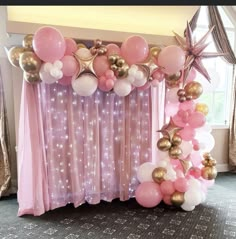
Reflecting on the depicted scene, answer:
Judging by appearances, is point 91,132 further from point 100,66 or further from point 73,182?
point 100,66

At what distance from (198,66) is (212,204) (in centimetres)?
177

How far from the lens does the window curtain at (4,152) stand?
3.55 meters

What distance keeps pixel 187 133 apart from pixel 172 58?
35.7 inches

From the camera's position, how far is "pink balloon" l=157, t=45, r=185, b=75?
Result: 9.25 feet

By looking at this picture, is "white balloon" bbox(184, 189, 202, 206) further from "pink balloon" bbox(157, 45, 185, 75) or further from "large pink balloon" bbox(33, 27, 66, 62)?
"large pink balloon" bbox(33, 27, 66, 62)

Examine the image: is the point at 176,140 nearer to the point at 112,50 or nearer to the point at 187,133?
the point at 187,133

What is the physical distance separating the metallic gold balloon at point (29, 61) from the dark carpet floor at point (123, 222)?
164 centimetres

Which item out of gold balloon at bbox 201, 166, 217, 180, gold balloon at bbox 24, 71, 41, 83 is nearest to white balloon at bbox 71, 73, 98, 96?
gold balloon at bbox 24, 71, 41, 83

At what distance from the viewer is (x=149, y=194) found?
302 cm

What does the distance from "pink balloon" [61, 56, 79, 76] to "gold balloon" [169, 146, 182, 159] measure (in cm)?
142

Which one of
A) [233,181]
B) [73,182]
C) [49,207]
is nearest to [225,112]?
[233,181]

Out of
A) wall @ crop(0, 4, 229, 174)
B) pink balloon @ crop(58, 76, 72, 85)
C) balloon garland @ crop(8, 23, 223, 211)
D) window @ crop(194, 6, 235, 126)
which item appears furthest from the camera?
window @ crop(194, 6, 235, 126)

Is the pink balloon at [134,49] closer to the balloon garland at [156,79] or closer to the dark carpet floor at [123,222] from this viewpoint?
the balloon garland at [156,79]

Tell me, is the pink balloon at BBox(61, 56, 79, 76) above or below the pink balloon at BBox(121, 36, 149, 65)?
below
